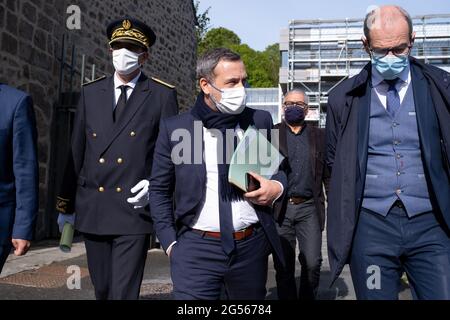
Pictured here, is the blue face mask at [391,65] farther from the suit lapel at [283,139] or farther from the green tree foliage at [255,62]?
the green tree foliage at [255,62]

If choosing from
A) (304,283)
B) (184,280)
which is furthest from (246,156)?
(304,283)

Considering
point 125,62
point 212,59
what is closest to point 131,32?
point 125,62

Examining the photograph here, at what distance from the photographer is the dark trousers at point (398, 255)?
7.98 ft

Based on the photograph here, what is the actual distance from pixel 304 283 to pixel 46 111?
5014 mm

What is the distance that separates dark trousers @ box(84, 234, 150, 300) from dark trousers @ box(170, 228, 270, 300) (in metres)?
0.39

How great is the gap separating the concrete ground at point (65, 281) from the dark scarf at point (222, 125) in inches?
99.3

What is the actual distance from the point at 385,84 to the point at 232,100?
30.1 inches

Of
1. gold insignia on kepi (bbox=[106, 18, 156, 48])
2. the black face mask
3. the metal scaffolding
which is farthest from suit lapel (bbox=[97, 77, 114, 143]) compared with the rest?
the metal scaffolding

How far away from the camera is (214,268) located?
266cm

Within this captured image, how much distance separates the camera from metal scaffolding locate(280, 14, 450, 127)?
4256cm

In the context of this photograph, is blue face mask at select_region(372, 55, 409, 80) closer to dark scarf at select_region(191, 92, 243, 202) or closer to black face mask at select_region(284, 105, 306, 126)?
dark scarf at select_region(191, 92, 243, 202)

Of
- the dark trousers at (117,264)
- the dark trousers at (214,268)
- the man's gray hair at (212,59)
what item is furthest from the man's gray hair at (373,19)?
the dark trousers at (117,264)

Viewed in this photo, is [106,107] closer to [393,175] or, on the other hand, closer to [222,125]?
[222,125]
